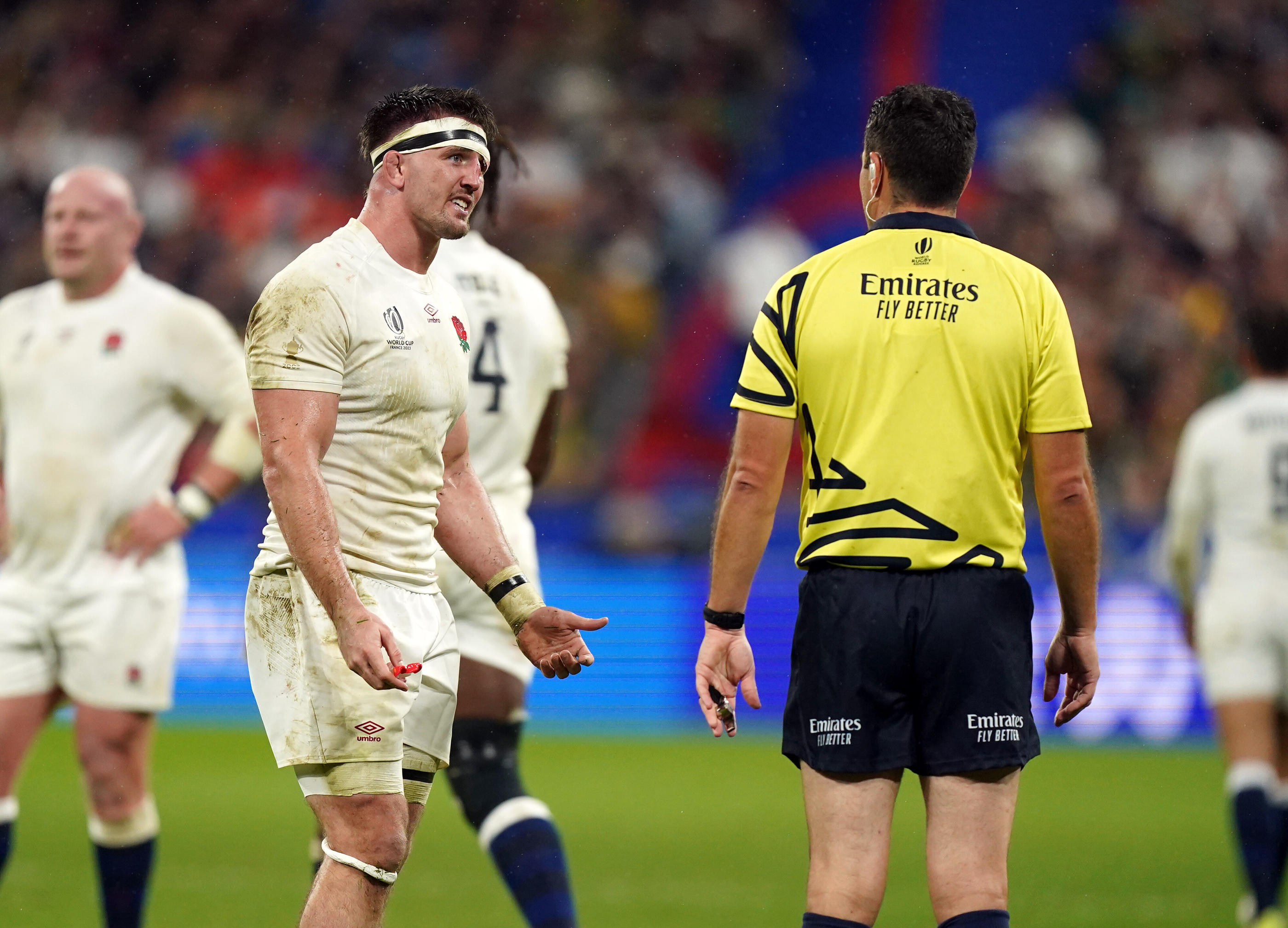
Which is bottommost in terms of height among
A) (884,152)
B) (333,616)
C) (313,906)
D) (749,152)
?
(313,906)

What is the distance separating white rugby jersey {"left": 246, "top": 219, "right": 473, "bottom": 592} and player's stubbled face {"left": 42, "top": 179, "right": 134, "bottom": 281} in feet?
7.31

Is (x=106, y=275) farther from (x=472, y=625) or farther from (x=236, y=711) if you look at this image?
(x=236, y=711)

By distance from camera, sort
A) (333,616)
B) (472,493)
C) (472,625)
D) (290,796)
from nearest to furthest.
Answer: (333,616) → (472,493) → (472,625) → (290,796)

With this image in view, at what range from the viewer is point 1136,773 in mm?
11133

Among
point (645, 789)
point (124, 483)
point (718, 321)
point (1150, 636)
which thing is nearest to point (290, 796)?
point (645, 789)

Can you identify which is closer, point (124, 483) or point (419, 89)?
point (419, 89)

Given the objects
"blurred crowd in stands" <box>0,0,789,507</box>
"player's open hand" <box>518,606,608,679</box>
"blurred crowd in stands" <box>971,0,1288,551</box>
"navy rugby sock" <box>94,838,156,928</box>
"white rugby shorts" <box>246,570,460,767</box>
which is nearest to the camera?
"white rugby shorts" <box>246,570,460,767</box>

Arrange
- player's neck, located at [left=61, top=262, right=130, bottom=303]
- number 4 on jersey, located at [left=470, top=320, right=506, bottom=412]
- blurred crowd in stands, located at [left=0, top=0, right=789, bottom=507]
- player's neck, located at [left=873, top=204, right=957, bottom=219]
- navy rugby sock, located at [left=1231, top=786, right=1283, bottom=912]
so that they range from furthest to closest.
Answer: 1. blurred crowd in stands, located at [left=0, top=0, right=789, bottom=507]
2. navy rugby sock, located at [left=1231, top=786, right=1283, bottom=912]
3. player's neck, located at [left=61, top=262, right=130, bottom=303]
4. number 4 on jersey, located at [left=470, top=320, right=506, bottom=412]
5. player's neck, located at [left=873, top=204, right=957, bottom=219]

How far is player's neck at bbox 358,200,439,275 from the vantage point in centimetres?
411

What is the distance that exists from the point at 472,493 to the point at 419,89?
0.99 metres

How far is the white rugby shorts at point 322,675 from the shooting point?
3.90 metres

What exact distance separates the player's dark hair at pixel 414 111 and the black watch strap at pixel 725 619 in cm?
127

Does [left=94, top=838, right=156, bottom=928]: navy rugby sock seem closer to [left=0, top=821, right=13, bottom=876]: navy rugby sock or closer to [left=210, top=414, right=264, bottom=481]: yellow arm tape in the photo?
[left=0, top=821, right=13, bottom=876]: navy rugby sock

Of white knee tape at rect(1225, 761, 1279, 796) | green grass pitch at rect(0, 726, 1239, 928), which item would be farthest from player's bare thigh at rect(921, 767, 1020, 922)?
white knee tape at rect(1225, 761, 1279, 796)
